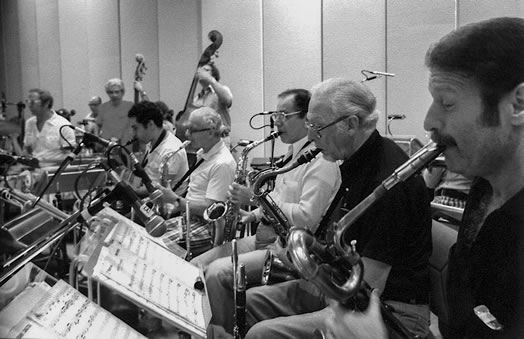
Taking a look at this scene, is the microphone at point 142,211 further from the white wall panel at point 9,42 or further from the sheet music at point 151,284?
the white wall panel at point 9,42

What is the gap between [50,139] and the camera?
4.88 metres

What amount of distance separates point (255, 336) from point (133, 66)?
6702 millimetres

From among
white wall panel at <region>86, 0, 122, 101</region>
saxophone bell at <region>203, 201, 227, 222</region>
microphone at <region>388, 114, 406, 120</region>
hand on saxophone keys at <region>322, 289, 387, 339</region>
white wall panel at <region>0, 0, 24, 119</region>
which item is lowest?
saxophone bell at <region>203, 201, 227, 222</region>

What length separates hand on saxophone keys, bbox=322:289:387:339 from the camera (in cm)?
117

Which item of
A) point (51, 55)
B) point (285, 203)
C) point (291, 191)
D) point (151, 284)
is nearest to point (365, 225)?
point (151, 284)

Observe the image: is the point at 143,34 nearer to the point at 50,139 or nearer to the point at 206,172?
the point at 50,139

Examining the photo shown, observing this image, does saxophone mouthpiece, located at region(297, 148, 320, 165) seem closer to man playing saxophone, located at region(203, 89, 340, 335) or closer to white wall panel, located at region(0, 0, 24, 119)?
man playing saxophone, located at region(203, 89, 340, 335)

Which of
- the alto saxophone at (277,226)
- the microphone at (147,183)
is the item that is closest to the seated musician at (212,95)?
the alto saxophone at (277,226)

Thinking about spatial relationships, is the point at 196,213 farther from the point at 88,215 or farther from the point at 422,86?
the point at 422,86

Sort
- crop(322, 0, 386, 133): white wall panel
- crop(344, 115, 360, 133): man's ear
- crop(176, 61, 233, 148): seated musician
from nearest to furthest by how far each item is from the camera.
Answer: crop(344, 115, 360, 133): man's ear, crop(176, 61, 233, 148): seated musician, crop(322, 0, 386, 133): white wall panel

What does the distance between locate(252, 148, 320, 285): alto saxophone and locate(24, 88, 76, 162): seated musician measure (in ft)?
6.90

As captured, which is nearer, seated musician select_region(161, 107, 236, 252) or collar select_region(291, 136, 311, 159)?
collar select_region(291, 136, 311, 159)

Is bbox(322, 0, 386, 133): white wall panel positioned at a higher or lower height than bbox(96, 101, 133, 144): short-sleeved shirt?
higher

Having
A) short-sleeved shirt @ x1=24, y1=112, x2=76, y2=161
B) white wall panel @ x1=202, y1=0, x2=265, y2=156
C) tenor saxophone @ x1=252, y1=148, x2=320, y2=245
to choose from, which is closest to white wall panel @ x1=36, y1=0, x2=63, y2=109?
short-sleeved shirt @ x1=24, y1=112, x2=76, y2=161
